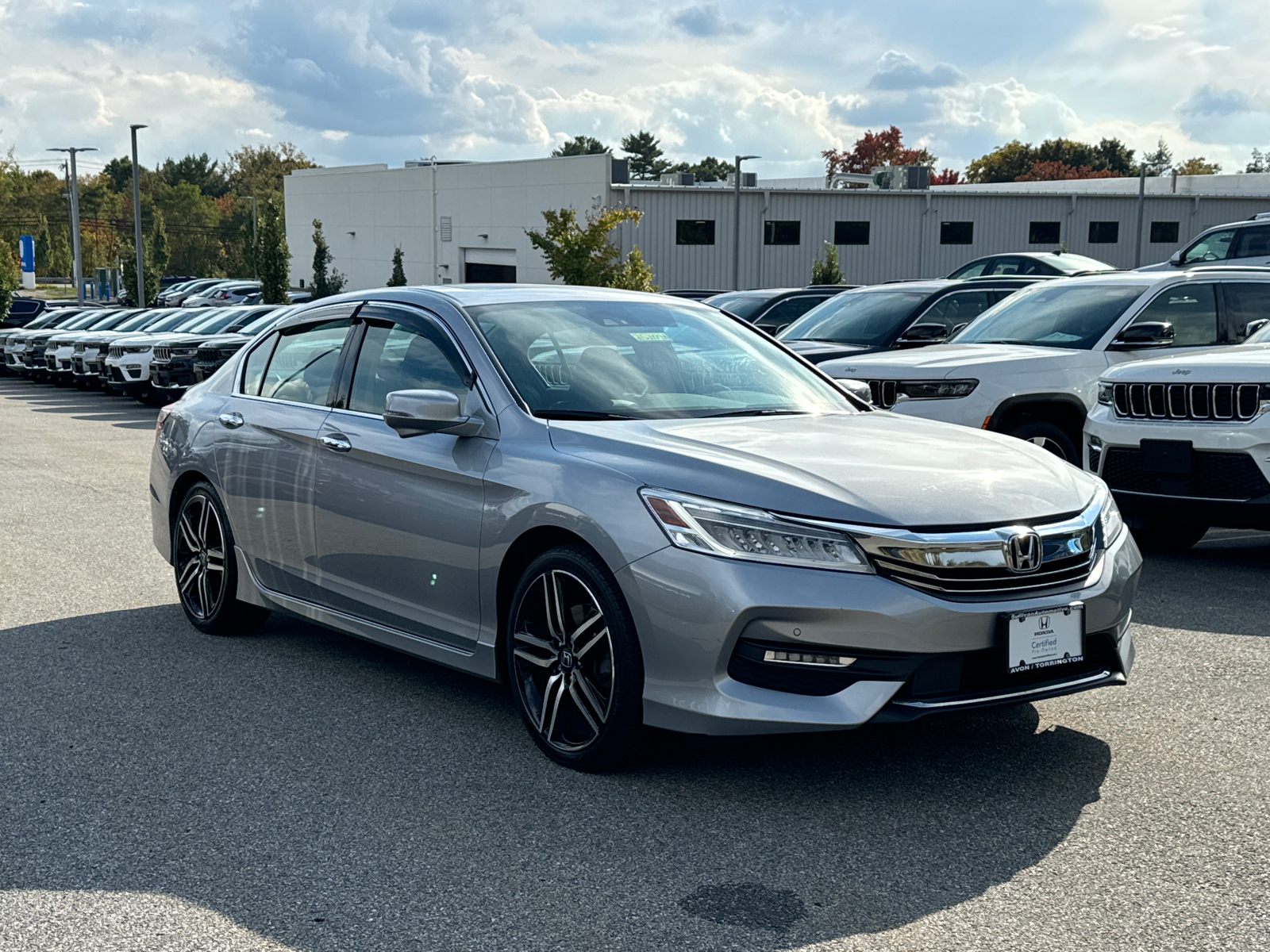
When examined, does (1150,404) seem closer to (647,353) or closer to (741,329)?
(741,329)

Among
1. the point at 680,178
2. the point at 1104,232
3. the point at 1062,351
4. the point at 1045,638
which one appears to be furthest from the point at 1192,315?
the point at 1104,232

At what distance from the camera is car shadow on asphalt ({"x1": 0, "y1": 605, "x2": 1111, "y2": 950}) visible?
3613 mm

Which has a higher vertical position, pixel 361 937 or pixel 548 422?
pixel 548 422

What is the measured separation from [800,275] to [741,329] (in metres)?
45.6

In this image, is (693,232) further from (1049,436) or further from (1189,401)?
(1189,401)

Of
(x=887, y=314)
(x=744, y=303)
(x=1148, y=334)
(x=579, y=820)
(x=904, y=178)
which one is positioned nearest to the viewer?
(x=579, y=820)

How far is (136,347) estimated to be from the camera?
2439 centimetres

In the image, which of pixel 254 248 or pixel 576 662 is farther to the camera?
pixel 254 248

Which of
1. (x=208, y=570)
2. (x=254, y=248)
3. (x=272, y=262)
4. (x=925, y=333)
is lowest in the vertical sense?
(x=208, y=570)

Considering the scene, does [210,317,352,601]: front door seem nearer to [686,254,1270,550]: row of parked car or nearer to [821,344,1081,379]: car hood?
[686,254,1270,550]: row of parked car

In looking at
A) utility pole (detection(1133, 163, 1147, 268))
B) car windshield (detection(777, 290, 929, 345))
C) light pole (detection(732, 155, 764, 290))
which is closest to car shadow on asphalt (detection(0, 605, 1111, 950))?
car windshield (detection(777, 290, 929, 345))

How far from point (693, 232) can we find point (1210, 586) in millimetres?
41576

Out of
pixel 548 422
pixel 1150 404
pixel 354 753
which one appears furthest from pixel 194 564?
pixel 1150 404

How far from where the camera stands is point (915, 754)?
15.9ft
